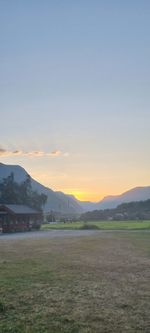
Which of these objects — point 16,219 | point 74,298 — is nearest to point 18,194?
point 16,219

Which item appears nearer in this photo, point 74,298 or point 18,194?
point 74,298

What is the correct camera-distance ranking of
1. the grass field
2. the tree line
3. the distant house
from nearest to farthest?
the grass field < the distant house < the tree line

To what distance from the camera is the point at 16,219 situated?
6338 cm

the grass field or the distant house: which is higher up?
the distant house

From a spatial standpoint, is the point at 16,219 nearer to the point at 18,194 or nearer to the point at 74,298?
the point at 18,194

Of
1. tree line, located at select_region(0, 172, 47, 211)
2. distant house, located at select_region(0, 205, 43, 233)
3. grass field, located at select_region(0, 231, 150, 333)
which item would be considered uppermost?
tree line, located at select_region(0, 172, 47, 211)

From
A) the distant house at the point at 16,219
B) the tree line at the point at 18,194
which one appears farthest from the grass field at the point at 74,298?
the tree line at the point at 18,194

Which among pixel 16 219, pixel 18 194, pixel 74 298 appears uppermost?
pixel 18 194

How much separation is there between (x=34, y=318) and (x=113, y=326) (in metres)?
1.82

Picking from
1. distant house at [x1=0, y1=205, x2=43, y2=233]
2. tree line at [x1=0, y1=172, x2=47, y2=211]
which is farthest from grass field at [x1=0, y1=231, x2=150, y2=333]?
tree line at [x1=0, y1=172, x2=47, y2=211]

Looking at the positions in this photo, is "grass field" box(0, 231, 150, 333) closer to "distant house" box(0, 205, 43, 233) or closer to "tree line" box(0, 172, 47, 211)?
"distant house" box(0, 205, 43, 233)

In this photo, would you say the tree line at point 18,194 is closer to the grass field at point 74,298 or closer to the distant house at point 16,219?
the distant house at point 16,219

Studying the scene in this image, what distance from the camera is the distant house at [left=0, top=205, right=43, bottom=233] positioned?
61.8 metres

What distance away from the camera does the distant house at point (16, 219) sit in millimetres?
61750
